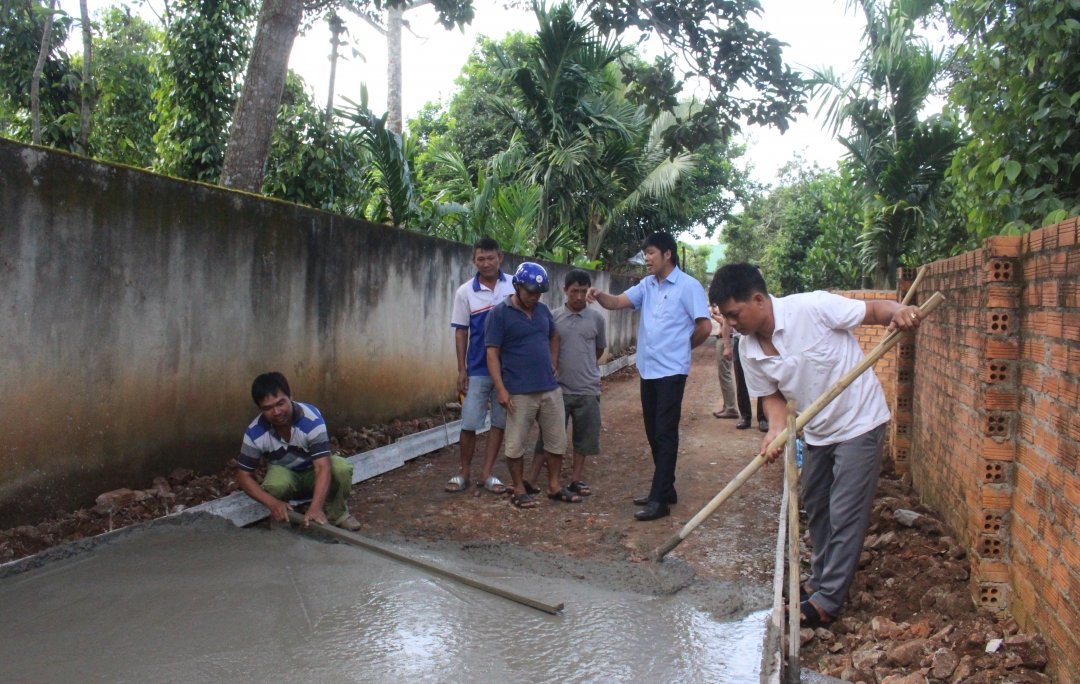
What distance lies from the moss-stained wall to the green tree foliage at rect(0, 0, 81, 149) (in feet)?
23.4

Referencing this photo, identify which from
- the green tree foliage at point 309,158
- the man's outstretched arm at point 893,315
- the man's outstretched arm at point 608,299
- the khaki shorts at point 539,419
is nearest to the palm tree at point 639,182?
the green tree foliage at point 309,158

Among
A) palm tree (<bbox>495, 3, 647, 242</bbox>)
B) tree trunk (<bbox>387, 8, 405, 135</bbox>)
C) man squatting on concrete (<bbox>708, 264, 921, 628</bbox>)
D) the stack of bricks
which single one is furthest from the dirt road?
tree trunk (<bbox>387, 8, 405, 135</bbox>)

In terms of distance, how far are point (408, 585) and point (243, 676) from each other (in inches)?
40.8

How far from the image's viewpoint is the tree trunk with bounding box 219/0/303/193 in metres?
7.47

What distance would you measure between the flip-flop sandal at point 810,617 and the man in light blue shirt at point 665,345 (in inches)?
71.3

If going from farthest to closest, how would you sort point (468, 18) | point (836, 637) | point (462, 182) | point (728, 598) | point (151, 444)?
point (462, 182), point (468, 18), point (151, 444), point (728, 598), point (836, 637)

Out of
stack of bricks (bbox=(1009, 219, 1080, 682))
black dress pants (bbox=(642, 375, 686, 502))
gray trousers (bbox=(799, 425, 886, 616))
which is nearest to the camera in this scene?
stack of bricks (bbox=(1009, 219, 1080, 682))

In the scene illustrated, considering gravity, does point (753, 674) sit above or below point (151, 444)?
below

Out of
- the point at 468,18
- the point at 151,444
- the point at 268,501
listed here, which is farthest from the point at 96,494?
the point at 468,18

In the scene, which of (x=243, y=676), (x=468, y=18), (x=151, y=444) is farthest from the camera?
(x=468, y=18)

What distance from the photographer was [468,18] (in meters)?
10.3

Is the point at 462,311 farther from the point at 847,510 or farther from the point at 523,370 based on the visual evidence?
the point at 847,510

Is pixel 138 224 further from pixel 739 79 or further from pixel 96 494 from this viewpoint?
pixel 739 79

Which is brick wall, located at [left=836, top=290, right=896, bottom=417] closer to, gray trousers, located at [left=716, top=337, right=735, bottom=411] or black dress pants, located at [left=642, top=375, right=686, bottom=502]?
gray trousers, located at [left=716, top=337, right=735, bottom=411]
